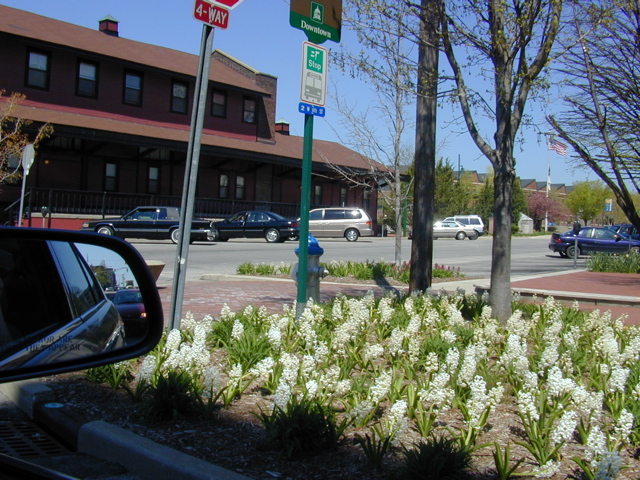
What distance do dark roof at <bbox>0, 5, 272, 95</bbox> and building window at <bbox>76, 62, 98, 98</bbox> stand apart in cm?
87

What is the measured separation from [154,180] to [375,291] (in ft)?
76.5

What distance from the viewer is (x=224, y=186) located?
3697cm

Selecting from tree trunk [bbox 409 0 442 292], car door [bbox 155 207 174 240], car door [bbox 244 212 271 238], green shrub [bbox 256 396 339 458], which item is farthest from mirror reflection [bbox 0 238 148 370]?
car door [bbox 244 212 271 238]

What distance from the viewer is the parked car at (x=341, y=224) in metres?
37.5

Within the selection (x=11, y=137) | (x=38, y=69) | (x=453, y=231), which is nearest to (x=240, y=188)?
(x=38, y=69)

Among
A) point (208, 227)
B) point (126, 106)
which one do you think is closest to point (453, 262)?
point (208, 227)

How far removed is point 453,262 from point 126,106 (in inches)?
709

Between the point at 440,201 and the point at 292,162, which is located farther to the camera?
the point at 440,201

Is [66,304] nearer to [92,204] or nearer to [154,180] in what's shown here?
[92,204]

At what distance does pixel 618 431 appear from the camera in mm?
3762

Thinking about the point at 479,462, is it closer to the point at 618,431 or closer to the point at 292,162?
the point at 618,431

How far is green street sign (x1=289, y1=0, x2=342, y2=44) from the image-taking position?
6.72 metres

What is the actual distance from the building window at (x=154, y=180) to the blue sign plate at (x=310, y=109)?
91.2ft

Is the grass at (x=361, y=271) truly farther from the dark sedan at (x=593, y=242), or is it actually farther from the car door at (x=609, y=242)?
the car door at (x=609, y=242)
